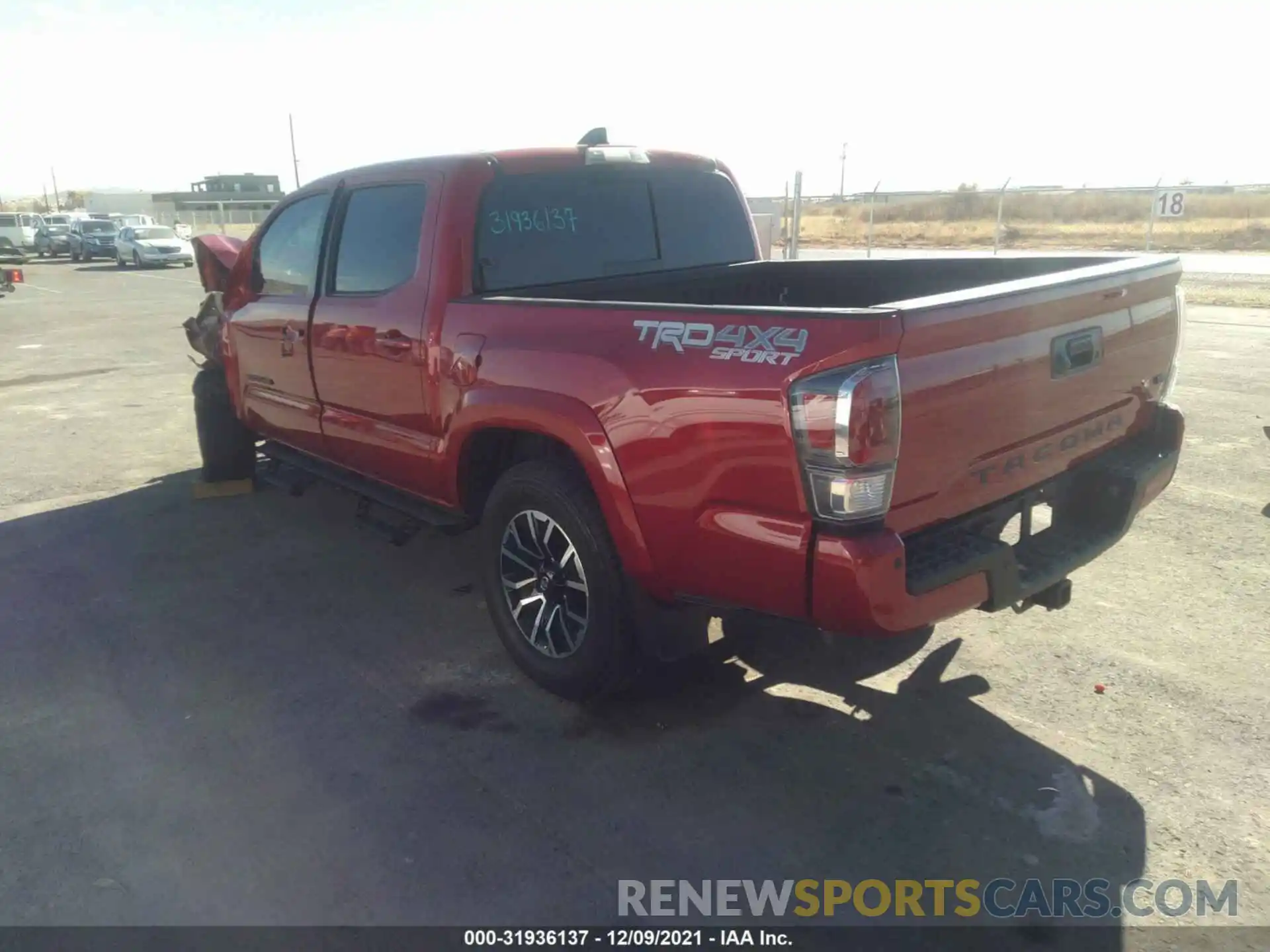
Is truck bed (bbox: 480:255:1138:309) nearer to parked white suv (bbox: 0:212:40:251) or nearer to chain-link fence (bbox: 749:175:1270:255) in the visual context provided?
chain-link fence (bbox: 749:175:1270:255)

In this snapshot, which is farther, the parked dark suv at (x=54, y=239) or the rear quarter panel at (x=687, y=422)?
the parked dark suv at (x=54, y=239)

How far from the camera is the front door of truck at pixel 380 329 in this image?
170 inches

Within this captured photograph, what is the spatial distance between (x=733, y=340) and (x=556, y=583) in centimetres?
136

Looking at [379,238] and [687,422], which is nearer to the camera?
[687,422]

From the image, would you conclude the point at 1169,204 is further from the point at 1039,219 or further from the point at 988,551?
the point at 1039,219

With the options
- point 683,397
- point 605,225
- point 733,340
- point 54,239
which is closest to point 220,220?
point 54,239

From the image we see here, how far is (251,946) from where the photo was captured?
8.82 ft

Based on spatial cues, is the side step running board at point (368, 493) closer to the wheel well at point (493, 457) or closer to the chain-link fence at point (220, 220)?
the wheel well at point (493, 457)

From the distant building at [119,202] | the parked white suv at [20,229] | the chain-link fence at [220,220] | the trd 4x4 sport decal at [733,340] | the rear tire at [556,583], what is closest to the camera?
the trd 4x4 sport decal at [733,340]

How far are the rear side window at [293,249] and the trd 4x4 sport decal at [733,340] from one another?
2.66 m

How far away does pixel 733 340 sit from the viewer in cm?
294

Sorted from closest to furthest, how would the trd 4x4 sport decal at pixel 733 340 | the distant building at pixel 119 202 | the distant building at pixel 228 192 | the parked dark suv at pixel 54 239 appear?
the trd 4x4 sport decal at pixel 733 340, the parked dark suv at pixel 54 239, the distant building at pixel 228 192, the distant building at pixel 119 202

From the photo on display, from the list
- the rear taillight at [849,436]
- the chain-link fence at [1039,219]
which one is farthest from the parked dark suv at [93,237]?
the rear taillight at [849,436]

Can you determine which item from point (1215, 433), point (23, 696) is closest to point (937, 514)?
point (23, 696)
